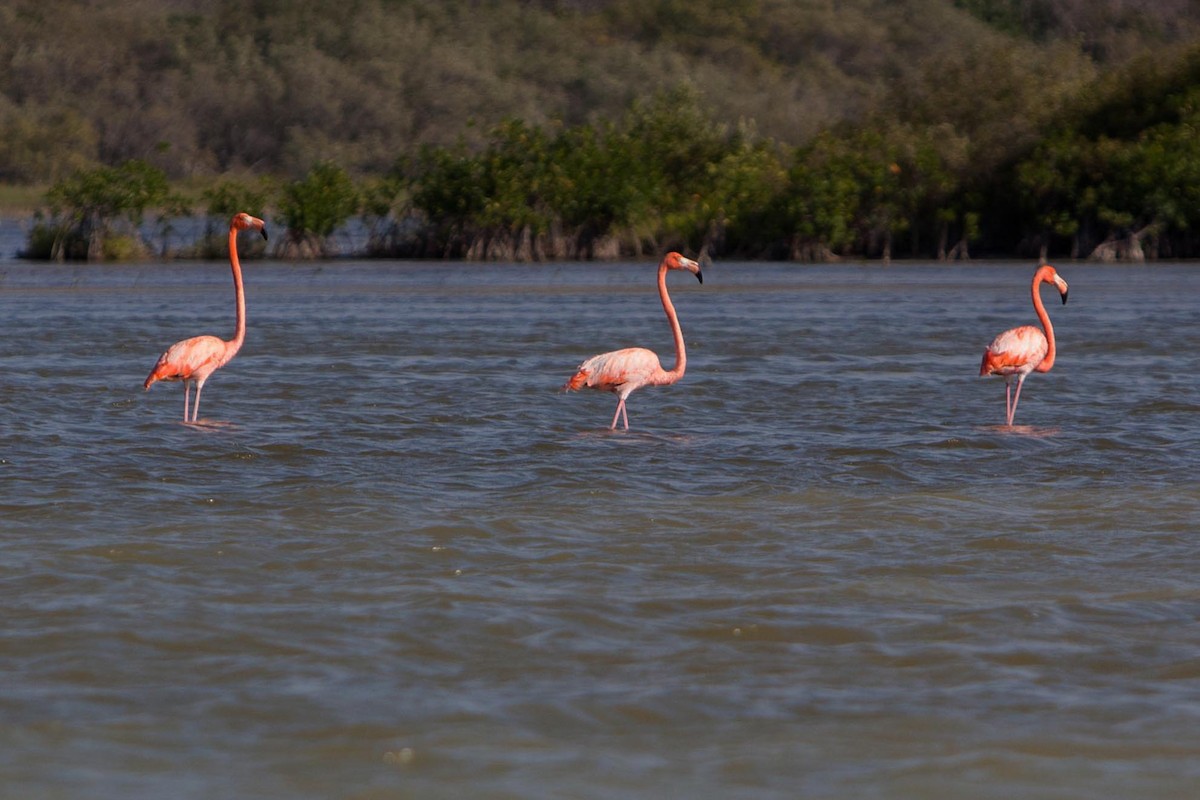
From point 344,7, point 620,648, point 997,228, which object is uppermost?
point 344,7

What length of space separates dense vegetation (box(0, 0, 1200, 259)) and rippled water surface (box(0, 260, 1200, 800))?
22754mm

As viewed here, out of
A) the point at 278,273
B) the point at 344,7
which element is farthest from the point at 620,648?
the point at 344,7

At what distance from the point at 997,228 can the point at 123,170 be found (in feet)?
61.1

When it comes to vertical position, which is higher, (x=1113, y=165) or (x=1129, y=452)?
(x=1113, y=165)

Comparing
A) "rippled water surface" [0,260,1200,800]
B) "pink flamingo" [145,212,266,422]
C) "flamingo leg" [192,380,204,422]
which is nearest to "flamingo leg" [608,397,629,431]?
"rippled water surface" [0,260,1200,800]

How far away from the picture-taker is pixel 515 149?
38.9 m

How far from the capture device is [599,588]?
6.11 metres

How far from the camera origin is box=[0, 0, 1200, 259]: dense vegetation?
35.9 m

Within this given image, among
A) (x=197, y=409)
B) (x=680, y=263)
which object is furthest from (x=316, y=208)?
(x=680, y=263)

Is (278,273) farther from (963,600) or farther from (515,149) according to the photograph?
(963,600)

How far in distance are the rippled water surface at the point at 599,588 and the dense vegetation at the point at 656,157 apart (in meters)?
22.8

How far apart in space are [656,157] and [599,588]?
34.6m

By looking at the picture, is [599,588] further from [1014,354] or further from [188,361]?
[1014,354]

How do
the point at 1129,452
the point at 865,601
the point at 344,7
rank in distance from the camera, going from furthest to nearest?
the point at 344,7 → the point at 1129,452 → the point at 865,601
